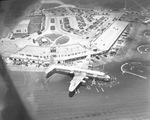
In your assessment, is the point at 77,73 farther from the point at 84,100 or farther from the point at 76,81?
the point at 84,100

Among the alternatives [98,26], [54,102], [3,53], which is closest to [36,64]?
[3,53]

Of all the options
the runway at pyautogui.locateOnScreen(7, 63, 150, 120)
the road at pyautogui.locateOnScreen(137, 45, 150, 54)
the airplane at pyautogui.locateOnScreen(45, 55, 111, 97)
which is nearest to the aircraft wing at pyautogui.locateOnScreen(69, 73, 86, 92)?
the airplane at pyautogui.locateOnScreen(45, 55, 111, 97)

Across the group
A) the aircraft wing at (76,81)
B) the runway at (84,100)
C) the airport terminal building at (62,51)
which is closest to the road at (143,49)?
the airport terminal building at (62,51)

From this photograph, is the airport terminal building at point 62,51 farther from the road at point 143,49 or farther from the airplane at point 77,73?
the road at point 143,49

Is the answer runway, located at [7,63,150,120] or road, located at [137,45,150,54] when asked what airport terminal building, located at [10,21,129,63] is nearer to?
runway, located at [7,63,150,120]

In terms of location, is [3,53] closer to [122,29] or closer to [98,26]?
[98,26]
